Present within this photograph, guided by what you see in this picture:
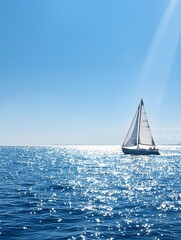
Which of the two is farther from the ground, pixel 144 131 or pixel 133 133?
pixel 144 131

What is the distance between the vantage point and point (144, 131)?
344ft

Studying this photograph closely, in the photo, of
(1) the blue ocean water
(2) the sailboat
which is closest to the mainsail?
(2) the sailboat

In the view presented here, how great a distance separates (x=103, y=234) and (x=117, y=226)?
78.5 inches

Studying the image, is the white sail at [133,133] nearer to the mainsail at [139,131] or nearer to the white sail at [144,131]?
the mainsail at [139,131]

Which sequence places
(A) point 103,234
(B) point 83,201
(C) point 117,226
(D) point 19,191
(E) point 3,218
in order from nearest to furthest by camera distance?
(A) point 103,234 < (C) point 117,226 < (E) point 3,218 < (B) point 83,201 < (D) point 19,191

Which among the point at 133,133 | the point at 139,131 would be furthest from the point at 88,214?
the point at 139,131

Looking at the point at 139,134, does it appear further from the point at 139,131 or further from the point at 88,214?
the point at 88,214

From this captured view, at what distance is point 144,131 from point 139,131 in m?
2.28

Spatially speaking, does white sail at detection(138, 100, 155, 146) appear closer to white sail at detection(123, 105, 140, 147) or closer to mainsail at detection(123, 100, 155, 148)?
mainsail at detection(123, 100, 155, 148)

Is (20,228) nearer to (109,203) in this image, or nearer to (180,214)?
(109,203)

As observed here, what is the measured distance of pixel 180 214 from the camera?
71.2 feet

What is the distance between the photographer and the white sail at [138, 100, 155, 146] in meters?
105

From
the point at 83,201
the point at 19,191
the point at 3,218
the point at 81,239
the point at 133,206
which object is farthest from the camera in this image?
the point at 19,191

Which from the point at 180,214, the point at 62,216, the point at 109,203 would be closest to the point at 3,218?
the point at 62,216
